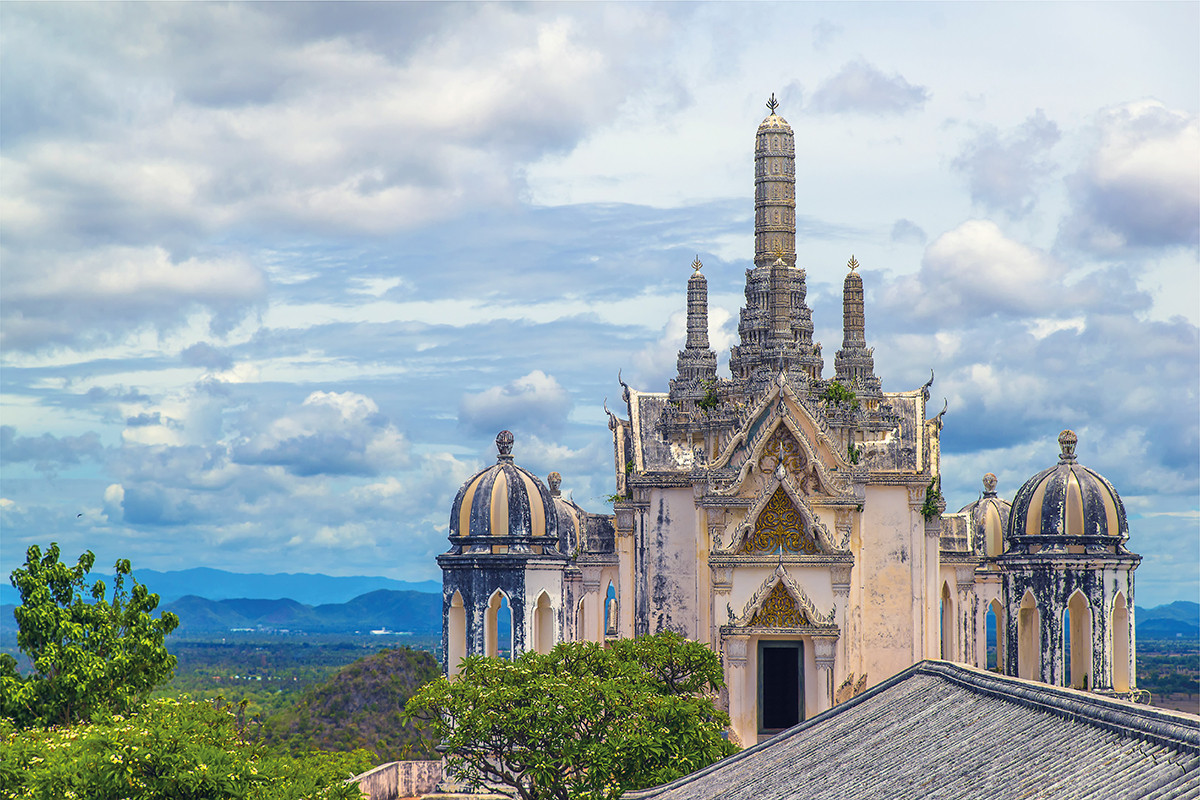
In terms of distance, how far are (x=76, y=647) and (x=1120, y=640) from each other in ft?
77.0

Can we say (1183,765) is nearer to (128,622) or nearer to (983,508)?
(128,622)

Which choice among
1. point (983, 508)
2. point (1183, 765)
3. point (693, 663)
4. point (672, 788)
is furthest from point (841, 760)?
point (983, 508)

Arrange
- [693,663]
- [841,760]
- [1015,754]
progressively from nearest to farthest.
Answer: [1015,754], [841,760], [693,663]

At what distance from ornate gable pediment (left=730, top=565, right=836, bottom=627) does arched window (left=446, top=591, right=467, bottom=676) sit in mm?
7479

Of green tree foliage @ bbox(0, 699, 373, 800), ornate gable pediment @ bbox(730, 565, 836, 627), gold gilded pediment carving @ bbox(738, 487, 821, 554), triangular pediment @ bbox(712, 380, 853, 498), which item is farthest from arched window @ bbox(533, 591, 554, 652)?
green tree foliage @ bbox(0, 699, 373, 800)

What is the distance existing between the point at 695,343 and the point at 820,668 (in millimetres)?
16924

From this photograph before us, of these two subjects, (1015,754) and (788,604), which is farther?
(788,604)

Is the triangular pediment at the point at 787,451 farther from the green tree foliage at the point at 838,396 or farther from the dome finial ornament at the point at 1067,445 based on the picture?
the dome finial ornament at the point at 1067,445

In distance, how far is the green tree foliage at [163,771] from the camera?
22.7 m

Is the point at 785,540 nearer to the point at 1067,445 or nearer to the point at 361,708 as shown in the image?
the point at 1067,445

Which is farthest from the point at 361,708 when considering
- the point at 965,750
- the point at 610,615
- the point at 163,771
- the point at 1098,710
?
the point at 1098,710

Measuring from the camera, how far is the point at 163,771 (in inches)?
900

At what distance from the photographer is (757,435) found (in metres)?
34.7

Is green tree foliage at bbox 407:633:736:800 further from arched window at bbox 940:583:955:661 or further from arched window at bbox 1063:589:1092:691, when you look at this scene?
arched window at bbox 940:583:955:661
